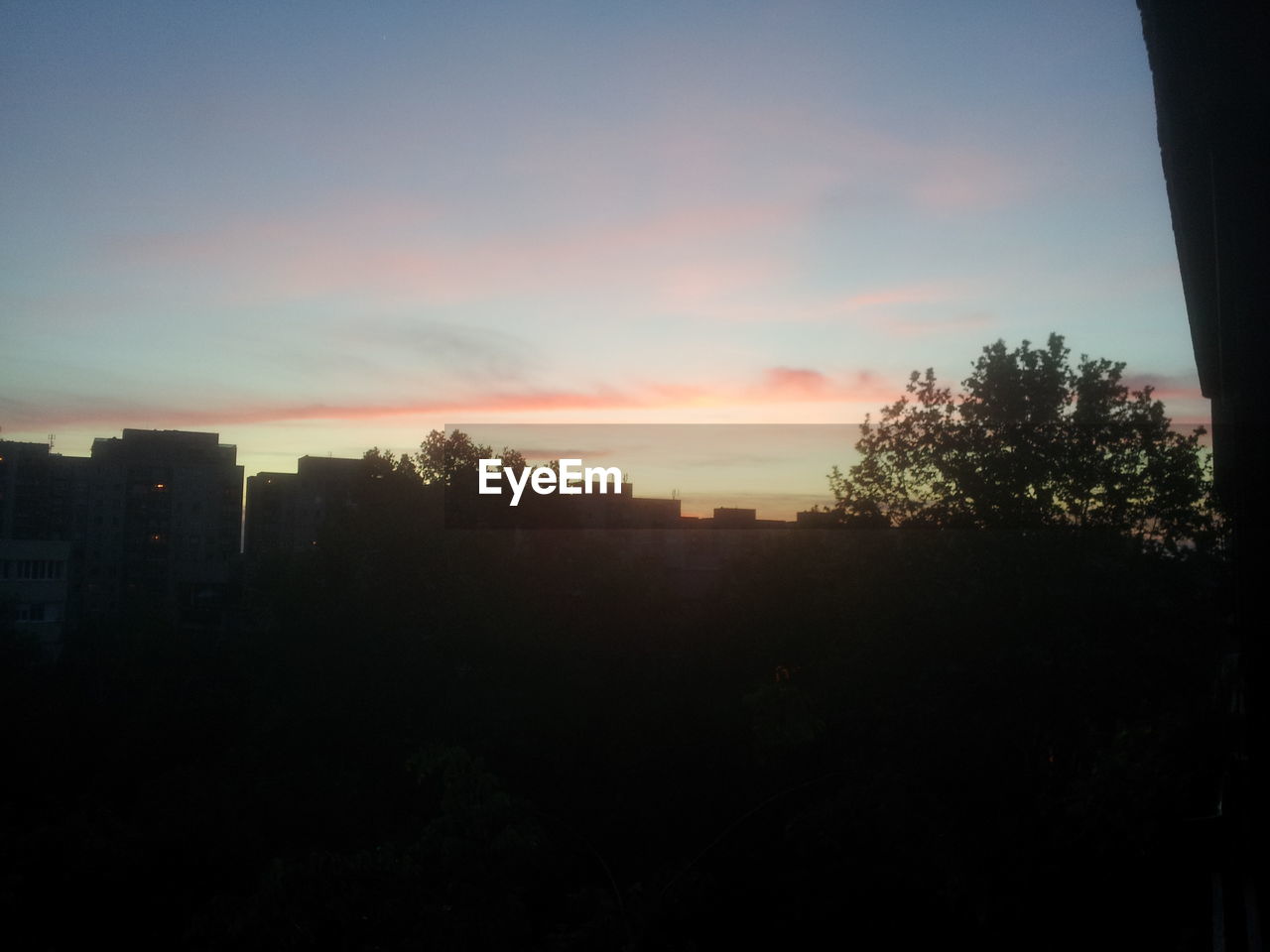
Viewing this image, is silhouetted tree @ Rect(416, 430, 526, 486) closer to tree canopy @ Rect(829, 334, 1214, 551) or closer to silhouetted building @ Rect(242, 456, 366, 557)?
tree canopy @ Rect(829, 334, 1214, 551)

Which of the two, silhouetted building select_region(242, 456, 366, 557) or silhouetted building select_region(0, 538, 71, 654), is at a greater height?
silhouetted building select_region(242, 456, 366, 557)

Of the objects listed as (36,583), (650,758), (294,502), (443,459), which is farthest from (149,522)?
(650,758)

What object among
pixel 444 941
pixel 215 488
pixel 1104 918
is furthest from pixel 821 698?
pixel 215 488

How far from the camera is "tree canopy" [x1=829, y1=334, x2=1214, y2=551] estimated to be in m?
24.3

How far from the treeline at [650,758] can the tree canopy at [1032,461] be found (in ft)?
13.7

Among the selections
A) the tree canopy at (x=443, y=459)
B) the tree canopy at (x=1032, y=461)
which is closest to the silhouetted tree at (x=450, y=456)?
the tree canopy at (x=443, y=459)

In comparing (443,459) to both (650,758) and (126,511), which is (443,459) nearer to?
(650,758)

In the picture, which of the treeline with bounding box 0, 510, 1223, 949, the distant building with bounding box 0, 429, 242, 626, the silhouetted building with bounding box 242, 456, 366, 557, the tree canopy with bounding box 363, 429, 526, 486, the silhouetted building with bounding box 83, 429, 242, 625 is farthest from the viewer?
the silhouetted building with bounding box 242, 456, 366, 557

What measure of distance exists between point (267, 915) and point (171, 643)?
1441 inches

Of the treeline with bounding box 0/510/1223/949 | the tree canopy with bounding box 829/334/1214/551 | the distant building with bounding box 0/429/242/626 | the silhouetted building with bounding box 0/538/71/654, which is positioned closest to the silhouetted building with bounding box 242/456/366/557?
the distant building with bounding box 0/429/242/626

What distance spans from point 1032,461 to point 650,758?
1293 cm

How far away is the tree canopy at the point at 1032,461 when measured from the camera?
955 inches

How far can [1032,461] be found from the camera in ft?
84.4

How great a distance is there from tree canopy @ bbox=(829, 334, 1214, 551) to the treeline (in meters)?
4.17
